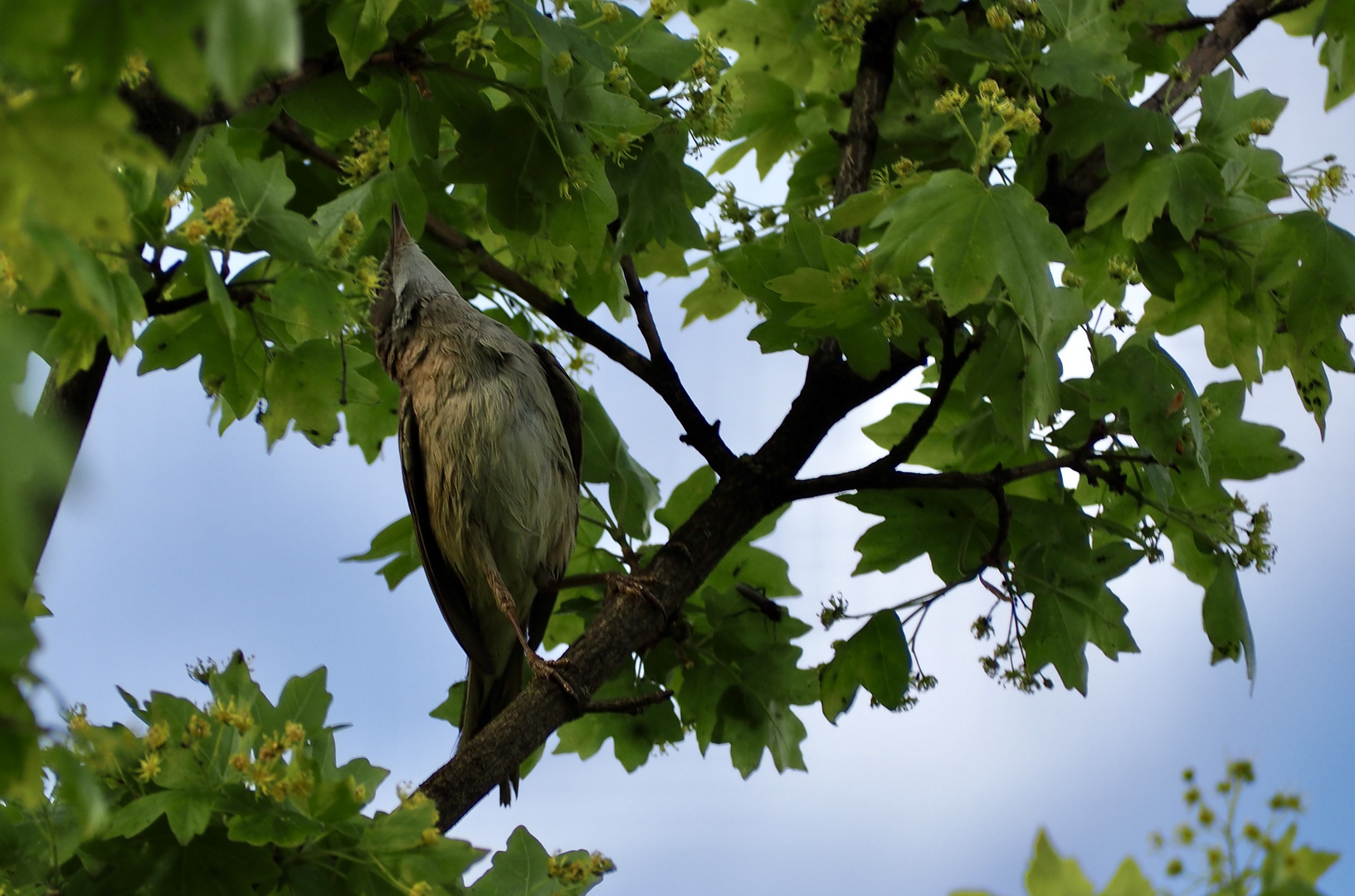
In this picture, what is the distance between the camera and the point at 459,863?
1.71 m

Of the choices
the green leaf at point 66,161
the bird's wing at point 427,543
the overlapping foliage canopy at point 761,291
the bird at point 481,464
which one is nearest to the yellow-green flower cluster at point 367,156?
the overlapping foliage canopy at point 761,291

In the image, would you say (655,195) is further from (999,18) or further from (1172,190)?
(1172,190)

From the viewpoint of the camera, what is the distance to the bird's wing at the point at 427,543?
3447mm

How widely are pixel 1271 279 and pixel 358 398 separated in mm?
2221

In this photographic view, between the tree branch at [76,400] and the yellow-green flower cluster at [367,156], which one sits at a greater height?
the yellow-green flower cluster at [367,156]

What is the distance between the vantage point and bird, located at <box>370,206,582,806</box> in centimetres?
338

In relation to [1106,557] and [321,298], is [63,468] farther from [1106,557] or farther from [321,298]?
[1106,557]

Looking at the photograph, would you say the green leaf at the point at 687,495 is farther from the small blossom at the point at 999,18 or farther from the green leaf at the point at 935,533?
the small blossom at the point at 999,18

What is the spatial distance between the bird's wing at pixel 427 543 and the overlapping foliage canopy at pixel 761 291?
0.08m

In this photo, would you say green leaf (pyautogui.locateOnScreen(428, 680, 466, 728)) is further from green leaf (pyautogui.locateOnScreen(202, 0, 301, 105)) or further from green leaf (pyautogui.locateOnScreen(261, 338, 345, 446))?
green leaf (pyautogui.locateOnScreen(202, 0, 301, 105))

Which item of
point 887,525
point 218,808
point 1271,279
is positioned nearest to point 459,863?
point 218,808

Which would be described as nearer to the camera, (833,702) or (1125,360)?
(1125,360)

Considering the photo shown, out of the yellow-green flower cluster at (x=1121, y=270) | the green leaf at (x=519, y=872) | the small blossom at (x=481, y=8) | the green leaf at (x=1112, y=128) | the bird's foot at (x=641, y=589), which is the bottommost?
the green leaf at (x=519, y=872)

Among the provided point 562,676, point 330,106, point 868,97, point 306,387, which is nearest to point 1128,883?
point 562,676
